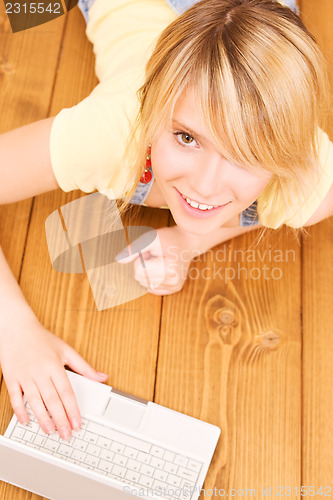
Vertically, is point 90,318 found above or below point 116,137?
below

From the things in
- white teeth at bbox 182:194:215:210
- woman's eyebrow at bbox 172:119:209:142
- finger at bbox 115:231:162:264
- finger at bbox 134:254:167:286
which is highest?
woman's eyebrow at bbox 172:119:209:142

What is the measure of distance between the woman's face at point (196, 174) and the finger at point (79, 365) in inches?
10.9

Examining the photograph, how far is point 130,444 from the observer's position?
889 mm

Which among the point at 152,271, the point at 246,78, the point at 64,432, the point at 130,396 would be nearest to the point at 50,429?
the point at 64,432

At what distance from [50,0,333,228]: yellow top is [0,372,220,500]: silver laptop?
0.31 meters

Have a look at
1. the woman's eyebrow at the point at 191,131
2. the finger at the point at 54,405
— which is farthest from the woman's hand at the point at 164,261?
the woman's eyebrow at the point at 191,131

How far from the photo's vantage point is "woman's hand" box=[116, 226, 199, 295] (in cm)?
100

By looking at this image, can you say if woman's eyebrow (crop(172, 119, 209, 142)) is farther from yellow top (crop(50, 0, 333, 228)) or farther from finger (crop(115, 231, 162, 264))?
finger (crop(115, 231, 162, 264))

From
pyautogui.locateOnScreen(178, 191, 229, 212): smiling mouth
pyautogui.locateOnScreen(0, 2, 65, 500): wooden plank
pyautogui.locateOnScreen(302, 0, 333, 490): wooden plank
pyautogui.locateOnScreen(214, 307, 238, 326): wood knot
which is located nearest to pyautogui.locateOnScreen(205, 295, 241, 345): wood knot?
pyautogui.locateOnScreen(214, 307, 238, 326): wood knot

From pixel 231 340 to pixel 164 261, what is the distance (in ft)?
0.55

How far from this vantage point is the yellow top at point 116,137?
2.88ft

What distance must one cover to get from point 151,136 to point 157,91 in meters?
0.06

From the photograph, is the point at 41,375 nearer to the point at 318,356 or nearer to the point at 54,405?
the point at 54,405

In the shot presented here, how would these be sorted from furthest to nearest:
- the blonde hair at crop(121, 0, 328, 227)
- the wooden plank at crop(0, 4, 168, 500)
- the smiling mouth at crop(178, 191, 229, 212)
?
the wooden plank at crop(0, 4, 168, 500) → the smiling mouth at crop(178, 191, 229, 212) → the blonde hair at crop(121, 0, 328, 227)
